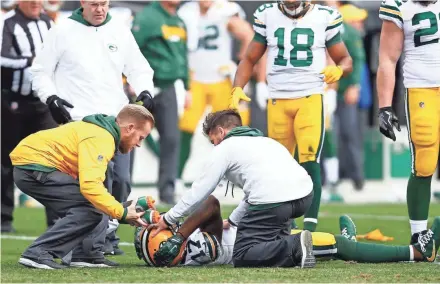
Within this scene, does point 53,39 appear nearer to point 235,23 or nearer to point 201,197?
point 201,197

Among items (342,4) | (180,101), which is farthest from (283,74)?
(342,4)

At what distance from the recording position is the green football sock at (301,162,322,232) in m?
8.60

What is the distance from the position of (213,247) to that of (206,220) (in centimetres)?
16

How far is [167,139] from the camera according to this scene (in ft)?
42.3

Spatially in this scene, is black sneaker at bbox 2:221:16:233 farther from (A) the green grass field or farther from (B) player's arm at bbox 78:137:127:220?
(B) player's arm at bbox 78:137:127:220

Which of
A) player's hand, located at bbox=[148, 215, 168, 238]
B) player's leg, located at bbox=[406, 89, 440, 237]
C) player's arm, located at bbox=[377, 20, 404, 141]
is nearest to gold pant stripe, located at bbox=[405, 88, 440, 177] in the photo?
player's leg, located at bbox=[406, 89, 440, 237]

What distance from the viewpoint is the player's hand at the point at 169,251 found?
7055 millimetres

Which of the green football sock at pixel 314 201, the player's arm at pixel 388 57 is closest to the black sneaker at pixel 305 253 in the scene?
the player's arm at pixel 388 57

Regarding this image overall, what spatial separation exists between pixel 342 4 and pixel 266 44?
6751 millimetres

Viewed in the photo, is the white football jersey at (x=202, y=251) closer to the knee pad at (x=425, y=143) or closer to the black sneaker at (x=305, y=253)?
the black sneaker at (x=305, y=253)

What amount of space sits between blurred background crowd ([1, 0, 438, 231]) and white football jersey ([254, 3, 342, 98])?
209 cm

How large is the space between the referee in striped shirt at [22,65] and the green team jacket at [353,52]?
5181 millimetres

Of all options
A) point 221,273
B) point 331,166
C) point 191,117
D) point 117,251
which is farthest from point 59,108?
point 331,166

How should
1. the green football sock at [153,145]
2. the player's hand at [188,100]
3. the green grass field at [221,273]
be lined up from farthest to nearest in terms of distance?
the green football sock at [153,145], the player's hand at [188,100], the green grass field at [221,273]
